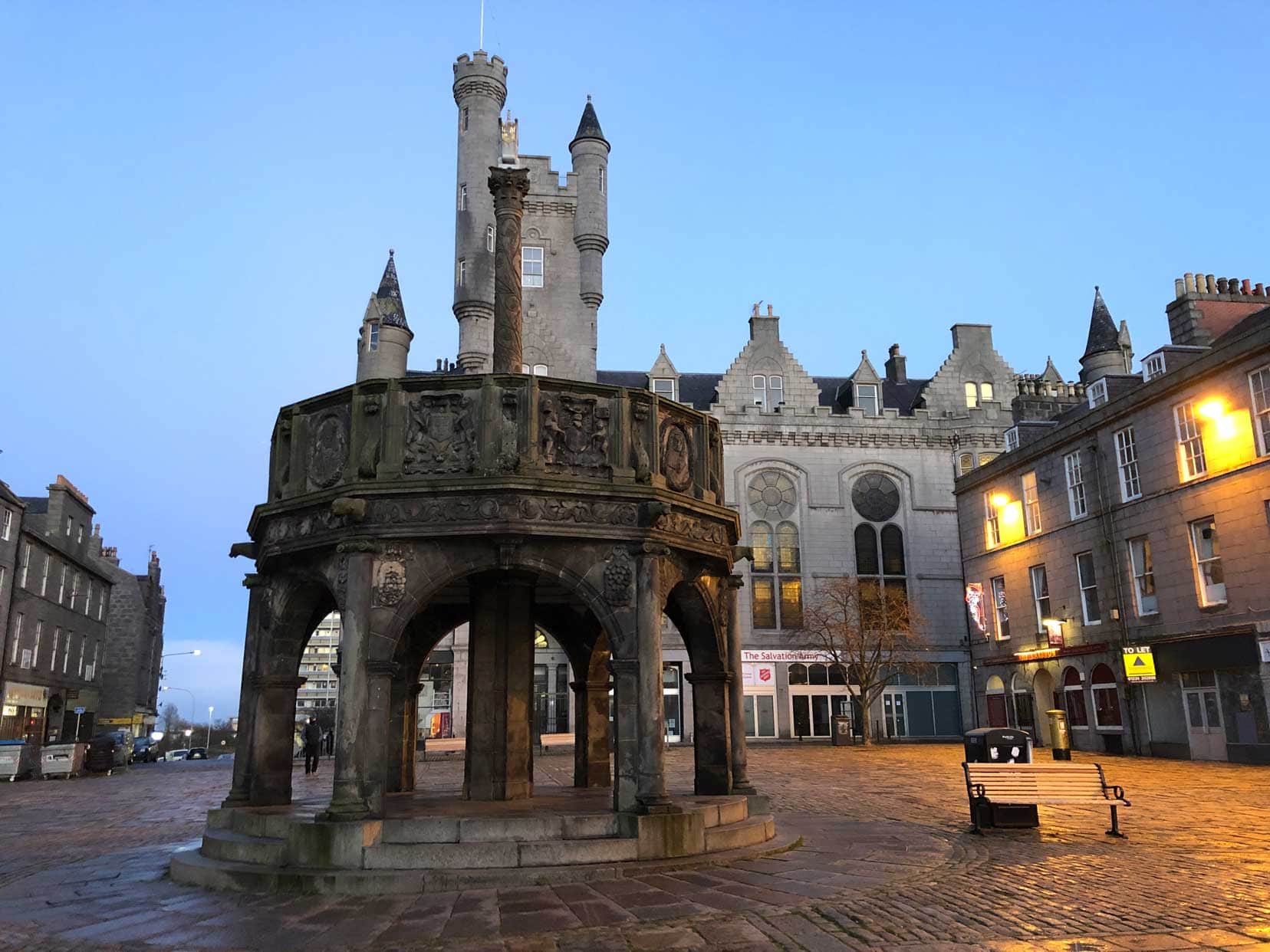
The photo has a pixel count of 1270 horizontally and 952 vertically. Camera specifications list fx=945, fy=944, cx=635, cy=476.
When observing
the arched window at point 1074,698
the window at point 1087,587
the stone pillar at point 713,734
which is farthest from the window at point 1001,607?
the stone pillar at point 713,734

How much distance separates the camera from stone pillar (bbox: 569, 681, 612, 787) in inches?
609

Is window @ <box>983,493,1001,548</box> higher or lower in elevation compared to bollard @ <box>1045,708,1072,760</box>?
higher

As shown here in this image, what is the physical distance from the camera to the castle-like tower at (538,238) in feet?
155

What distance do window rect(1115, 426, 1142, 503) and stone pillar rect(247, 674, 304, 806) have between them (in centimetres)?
2795

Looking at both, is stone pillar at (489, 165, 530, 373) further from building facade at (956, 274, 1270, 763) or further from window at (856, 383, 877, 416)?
window at (856, 383, 877, 416)

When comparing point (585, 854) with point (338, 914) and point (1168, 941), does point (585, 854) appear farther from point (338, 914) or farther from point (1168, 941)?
point (1168, 941)

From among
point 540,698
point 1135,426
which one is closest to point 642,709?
point 1135,426

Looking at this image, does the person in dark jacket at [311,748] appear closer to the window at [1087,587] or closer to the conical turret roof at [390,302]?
the conical turret roof at [390,302]

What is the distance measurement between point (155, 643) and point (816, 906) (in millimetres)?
94117

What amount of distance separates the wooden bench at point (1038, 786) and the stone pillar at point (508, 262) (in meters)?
8.69

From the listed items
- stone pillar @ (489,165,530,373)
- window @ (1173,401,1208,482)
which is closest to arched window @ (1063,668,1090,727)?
window @ (1173,401,1208,482)

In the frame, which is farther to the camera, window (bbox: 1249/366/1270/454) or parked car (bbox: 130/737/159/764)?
parked car (bbox: 130/737/159/764)

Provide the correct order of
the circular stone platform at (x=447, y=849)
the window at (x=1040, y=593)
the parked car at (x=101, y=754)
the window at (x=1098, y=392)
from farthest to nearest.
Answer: the parked car at (x=101, y=754) → the window at (x=1040, y=593) → the window at (x=1098, y=392) → the circular stone platform at (x=447, y=849)

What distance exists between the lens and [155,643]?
89.0m
